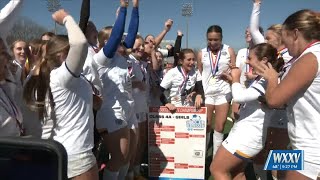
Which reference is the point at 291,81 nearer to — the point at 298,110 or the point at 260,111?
the point at 298,110

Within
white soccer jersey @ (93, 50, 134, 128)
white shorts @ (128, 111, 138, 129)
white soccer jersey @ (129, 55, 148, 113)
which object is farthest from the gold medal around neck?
white soccer jersey @ (93, 50, 134, 128)

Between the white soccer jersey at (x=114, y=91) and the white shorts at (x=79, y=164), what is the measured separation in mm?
1179

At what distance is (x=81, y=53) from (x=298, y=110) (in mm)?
1453

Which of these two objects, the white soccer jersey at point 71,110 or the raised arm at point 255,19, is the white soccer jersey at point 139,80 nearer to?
the raised arm at point 255,19

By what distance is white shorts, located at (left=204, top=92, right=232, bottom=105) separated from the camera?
586cm

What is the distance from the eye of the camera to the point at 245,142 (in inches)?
130

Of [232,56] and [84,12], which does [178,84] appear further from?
[84,12]

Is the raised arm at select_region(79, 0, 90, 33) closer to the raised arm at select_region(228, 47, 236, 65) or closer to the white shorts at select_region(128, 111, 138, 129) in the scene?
the white shorts at select_region(128, 111, 138, 129)

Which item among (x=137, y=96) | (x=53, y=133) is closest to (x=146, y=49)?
(x=137, y=96)

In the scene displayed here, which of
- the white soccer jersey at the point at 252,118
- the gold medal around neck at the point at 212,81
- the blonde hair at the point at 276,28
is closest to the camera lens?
the white soccer jersey at the point at 252,118

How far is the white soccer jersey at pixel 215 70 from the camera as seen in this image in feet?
19.4

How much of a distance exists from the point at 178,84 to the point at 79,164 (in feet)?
10.5

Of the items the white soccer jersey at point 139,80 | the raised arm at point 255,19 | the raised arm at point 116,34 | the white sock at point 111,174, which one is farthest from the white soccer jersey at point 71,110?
the raised arm at point 255,19

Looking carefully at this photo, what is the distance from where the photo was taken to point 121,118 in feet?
12.8
